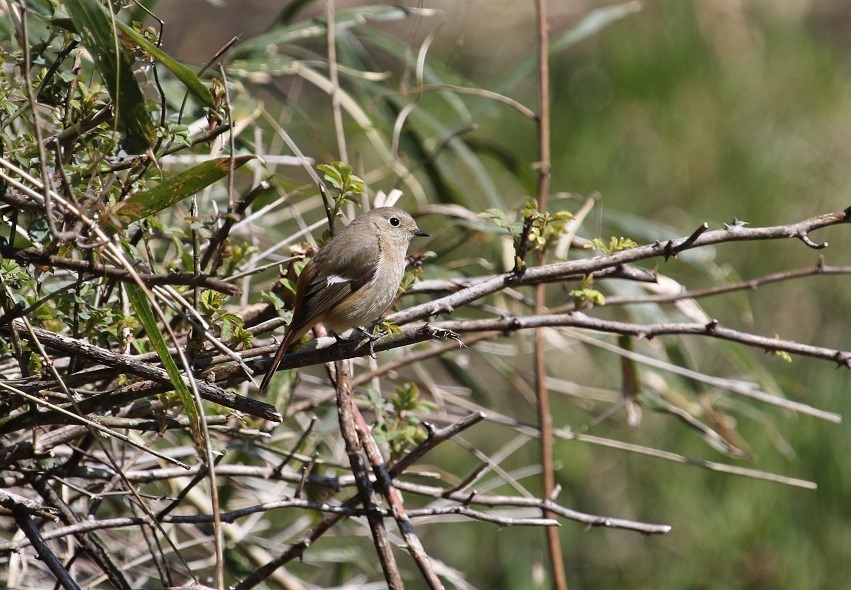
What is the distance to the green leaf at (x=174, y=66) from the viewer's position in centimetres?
183

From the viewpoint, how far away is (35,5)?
94.2 inches

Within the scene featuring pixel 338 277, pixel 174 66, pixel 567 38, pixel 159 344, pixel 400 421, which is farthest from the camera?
pixel 567 38

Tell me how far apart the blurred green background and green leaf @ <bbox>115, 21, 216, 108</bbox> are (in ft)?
4.44

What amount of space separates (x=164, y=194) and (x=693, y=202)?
4767 mm

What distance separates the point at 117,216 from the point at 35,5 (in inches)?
40.2

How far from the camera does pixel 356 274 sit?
285cm

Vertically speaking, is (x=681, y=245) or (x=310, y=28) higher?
(x=310, y=28)

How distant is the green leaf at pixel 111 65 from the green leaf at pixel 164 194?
0.32 feet

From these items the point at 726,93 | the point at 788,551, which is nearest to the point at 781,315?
the point at 726,93

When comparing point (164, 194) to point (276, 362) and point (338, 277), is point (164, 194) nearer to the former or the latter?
point (276, 362)

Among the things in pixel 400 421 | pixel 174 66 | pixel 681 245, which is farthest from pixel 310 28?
pixel 681 245

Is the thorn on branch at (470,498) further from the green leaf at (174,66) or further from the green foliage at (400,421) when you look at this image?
the green leaf at (174,66)

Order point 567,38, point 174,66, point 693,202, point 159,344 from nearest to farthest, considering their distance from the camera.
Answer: point 159,344, point 174,66, point 567,38, point 693,202

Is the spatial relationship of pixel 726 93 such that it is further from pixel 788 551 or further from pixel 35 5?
pixel 35 5
